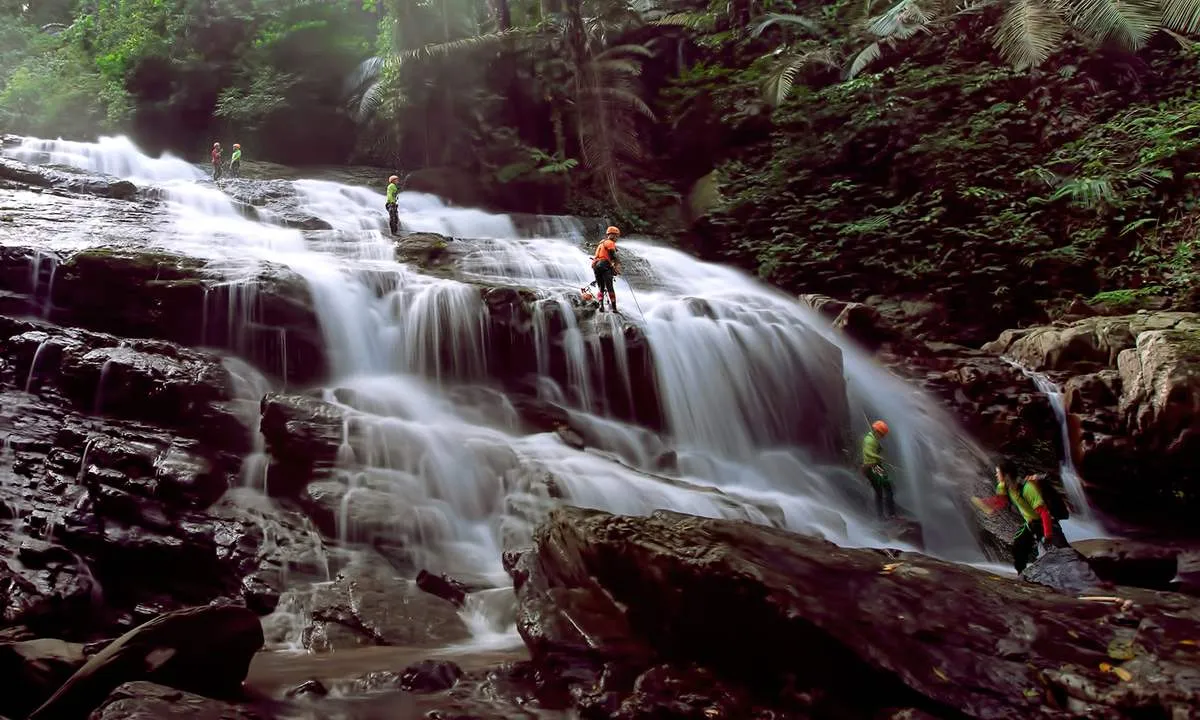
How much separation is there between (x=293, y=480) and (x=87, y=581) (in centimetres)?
185

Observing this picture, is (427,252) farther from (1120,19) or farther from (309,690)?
(1120,19)

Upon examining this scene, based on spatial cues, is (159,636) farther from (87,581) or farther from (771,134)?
(771,134)

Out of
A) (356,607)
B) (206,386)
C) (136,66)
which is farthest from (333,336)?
(136,66)

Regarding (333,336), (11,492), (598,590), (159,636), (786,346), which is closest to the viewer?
(159,636)

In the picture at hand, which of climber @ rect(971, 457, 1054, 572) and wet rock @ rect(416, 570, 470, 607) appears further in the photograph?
climber @ rect(971, 457, 1054, 572)

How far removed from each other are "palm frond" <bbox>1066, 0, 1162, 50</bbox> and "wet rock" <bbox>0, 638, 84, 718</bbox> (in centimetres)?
1863

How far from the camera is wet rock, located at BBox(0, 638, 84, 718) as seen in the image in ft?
11.5

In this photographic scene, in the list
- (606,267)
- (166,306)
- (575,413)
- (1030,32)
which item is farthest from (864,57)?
(166,306)

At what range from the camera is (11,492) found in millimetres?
6305

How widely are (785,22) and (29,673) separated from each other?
21.4 meters

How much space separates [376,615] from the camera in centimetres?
552

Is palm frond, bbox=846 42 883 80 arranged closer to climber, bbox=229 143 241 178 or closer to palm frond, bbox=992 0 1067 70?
palm frond, bbox=992 0 1067 70

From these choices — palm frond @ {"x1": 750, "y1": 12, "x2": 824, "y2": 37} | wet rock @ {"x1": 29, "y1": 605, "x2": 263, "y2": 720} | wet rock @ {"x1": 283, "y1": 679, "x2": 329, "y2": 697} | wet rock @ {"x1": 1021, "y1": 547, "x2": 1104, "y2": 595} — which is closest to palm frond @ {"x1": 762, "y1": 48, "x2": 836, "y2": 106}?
palm frond @ {"x1": 750, "y1": 12, "x2": 824, "y2": 37}

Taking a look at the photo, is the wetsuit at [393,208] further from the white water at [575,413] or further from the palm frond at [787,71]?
the palm frond at [787,71]
